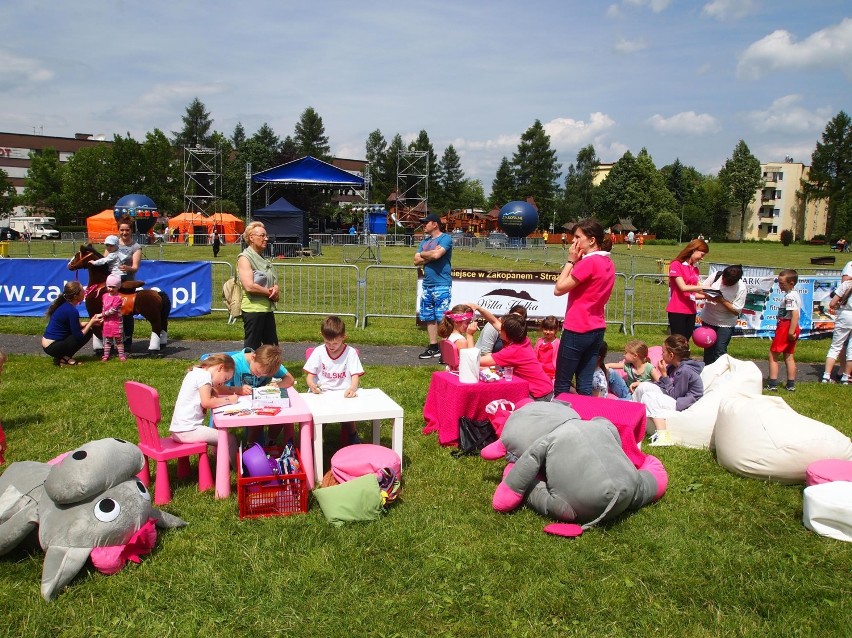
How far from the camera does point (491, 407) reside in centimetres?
602

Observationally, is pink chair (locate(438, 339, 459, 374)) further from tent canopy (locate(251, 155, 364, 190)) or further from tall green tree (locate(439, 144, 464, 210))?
tall green tree (locate(439, 144, 464, 210))

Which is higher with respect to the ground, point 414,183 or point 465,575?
point 414,183

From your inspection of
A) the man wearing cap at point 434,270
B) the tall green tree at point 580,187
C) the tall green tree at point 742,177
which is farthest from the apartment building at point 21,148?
the man wearing cap at point 434,270

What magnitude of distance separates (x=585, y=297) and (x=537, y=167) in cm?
9084

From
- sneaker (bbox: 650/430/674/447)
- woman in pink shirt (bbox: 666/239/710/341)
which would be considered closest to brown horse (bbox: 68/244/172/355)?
sneaker (bbox: 650/430/674/447)

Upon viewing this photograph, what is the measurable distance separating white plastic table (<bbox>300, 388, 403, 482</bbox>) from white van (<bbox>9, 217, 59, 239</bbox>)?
5644 cm

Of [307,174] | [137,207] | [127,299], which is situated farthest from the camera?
[137,207]

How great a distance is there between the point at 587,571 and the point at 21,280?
1327 cm

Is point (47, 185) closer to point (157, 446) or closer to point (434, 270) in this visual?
point (434, 270)

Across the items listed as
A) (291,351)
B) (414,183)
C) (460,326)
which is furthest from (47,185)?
(460,326)

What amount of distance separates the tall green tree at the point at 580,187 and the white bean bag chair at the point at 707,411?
9118cm

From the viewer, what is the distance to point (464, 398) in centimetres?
595

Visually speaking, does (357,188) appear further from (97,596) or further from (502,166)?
(502,166)

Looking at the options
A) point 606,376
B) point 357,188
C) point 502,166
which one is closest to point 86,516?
point 606,376
